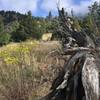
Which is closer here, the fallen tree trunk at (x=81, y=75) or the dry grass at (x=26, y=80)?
the fallen tree trunk at (x=81, y=75)

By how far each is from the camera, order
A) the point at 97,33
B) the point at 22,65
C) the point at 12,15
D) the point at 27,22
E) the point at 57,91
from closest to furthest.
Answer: the point at 57,91 < the point at 97,33 < the point at 22,65 < the point at 27,22 < the point at 12,15

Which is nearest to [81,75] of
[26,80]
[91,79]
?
[91,79]

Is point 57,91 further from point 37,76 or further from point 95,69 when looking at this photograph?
point 37,76

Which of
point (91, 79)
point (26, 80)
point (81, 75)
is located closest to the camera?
point (91, 79)

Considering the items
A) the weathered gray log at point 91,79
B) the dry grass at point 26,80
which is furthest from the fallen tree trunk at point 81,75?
the dry grass at point 26,80

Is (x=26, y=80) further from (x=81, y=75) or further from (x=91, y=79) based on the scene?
(x=91, y=79)

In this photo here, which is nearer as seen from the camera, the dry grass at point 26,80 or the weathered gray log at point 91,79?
the weathered gray log at point 91,79

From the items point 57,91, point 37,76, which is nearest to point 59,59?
point 37,76

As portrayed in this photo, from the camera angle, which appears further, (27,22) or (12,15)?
(12,15)

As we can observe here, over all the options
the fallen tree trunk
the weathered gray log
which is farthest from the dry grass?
the weathered gray log

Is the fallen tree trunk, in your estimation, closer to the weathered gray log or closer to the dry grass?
the weathered gray log

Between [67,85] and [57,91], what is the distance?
0.99 ft

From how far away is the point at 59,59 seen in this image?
9062 mm

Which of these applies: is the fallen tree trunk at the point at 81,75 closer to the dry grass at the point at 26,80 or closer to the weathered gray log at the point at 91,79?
the weathered gray log at the point at 91,79
